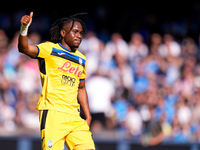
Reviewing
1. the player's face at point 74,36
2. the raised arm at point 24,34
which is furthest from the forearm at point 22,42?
the player's face at point 74,36

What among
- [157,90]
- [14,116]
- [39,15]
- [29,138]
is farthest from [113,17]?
[29,138]

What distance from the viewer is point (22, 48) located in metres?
3.94

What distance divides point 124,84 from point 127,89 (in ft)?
0.56

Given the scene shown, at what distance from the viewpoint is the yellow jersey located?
4297 millimetres

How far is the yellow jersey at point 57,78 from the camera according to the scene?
4.30m

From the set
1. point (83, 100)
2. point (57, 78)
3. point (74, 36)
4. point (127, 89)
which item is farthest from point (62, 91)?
point (127, 89)

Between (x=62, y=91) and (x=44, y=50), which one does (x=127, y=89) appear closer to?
(x=62, y=91)

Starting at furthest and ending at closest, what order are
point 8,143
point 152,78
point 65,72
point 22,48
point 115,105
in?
point 152,78 → point 115,105 → point 8,143 → point 65,72 → point 22,48

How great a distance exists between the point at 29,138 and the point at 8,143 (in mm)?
454

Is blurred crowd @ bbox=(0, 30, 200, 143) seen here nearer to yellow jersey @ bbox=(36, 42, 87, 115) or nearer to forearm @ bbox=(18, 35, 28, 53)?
yellow jersey @ bbox=(36, 42, 87, 115)

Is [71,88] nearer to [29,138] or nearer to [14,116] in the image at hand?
[29,138]

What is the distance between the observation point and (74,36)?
4469 millimetres

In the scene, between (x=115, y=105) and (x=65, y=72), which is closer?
(x=65, y=72)

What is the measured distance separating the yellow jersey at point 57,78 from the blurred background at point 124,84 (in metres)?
3.82
